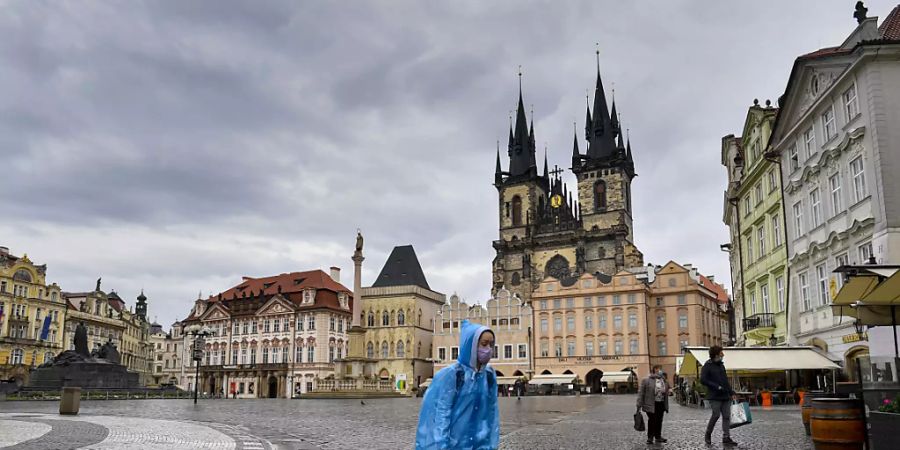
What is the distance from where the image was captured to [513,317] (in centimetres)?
7456

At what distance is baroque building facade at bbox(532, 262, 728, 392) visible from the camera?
68.0 meters

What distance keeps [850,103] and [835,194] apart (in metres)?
2.87

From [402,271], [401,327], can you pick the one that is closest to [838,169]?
[401,327]

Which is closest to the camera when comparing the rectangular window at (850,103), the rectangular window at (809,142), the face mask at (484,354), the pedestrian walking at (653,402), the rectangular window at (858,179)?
the face mask at (484,354)

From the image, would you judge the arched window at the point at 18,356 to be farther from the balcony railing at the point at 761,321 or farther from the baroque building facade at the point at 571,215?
the balcony railing at the point at 761,321

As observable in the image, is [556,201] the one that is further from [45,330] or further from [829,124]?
[829,124]

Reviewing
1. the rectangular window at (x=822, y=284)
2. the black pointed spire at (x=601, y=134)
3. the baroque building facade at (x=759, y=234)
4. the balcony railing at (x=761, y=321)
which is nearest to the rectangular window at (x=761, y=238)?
the baroque building facade at (x=759, y=234)

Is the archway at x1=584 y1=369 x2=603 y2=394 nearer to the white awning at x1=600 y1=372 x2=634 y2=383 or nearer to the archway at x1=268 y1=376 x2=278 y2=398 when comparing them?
the white awning at x1=600 y1=372 x2=634 y2=383

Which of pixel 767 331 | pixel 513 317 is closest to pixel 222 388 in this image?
pixel 513 317

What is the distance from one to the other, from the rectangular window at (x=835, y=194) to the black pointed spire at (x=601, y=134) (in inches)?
2700

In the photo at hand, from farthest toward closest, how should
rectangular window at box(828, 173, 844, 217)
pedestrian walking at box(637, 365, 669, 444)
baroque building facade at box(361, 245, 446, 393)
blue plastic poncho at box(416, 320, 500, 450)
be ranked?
baroque building facade at box(361, 245, 446, 393)
rectangular window at box(828, 173, 844, 217)
pedestrian walking at box(637, 365, 669, 444)
blue plastic poncho at box(416, 320, 500, 450)

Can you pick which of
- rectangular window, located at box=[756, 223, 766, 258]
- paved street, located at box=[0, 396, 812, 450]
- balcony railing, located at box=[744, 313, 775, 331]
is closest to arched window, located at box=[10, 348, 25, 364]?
paved street, located at box=[0, 396, 812, 450]

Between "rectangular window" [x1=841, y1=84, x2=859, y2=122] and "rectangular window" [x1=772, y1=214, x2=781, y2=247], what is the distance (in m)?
7.14

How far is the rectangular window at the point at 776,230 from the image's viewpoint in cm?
2955
